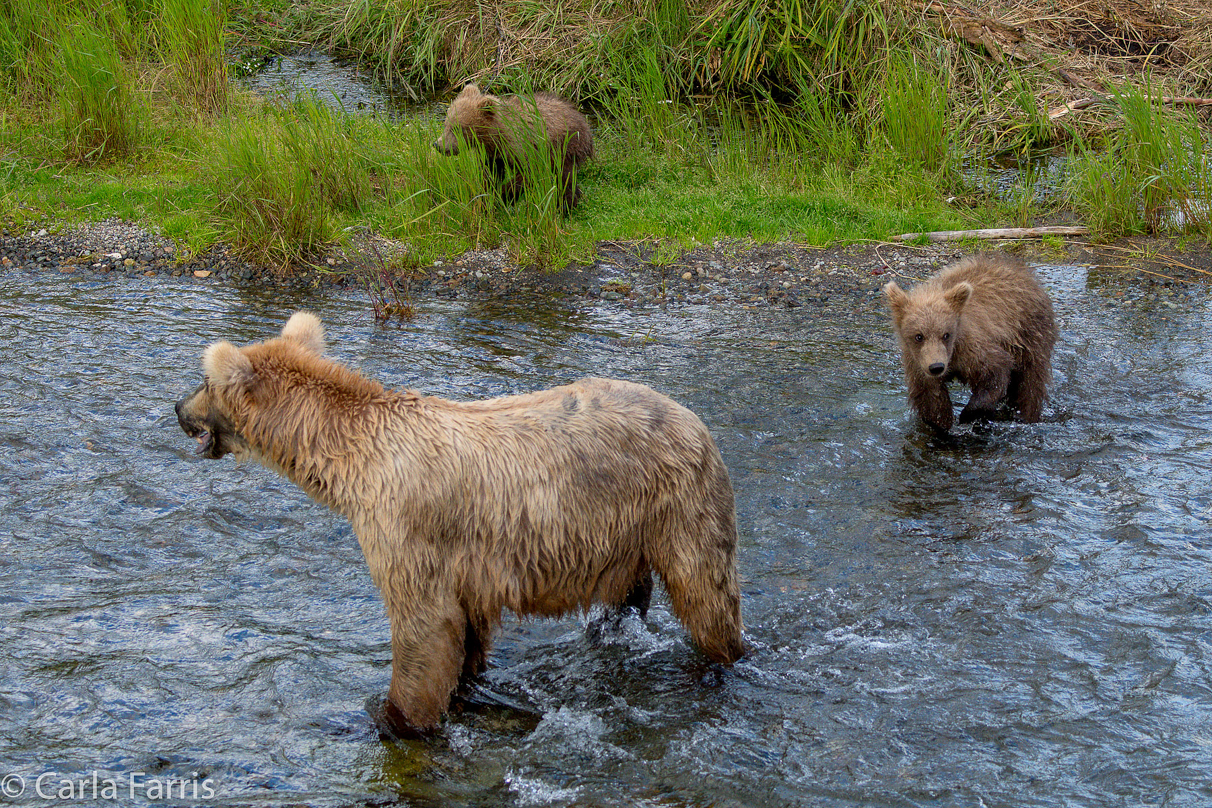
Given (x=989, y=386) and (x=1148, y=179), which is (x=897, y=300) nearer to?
(x=989, y=386)

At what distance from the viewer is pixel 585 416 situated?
155 inches

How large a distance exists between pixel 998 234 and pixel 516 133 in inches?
169

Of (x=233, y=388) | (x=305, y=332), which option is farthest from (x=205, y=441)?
(x=305, y=332)

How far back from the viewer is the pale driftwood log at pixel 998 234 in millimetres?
9117

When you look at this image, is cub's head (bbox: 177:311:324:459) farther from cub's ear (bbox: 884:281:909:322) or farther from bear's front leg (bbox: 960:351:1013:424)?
bear's front leg (bbox: 960:351:1013:424)

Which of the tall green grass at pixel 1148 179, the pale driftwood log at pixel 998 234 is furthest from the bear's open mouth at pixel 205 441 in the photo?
the tall green grass at pixel 1148 179

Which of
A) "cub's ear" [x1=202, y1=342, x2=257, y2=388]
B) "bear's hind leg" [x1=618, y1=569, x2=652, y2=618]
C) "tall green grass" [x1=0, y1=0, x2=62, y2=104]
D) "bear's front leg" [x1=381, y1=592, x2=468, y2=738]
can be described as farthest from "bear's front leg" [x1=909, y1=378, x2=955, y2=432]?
"tall green grass" [x1=0, y1=0, x2=62, y2=104]

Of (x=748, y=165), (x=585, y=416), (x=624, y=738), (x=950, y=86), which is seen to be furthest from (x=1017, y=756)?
(x=950, y=86)

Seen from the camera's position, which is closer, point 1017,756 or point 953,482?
point 1017,756

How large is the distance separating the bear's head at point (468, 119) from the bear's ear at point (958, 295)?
468 cm

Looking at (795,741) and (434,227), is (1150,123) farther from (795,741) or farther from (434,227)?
(795,741)

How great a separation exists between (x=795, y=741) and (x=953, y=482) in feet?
8.28

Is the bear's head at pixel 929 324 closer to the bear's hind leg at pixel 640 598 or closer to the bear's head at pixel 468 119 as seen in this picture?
the bear's hind leg at pixel 640 598

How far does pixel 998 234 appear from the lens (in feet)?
30.0
